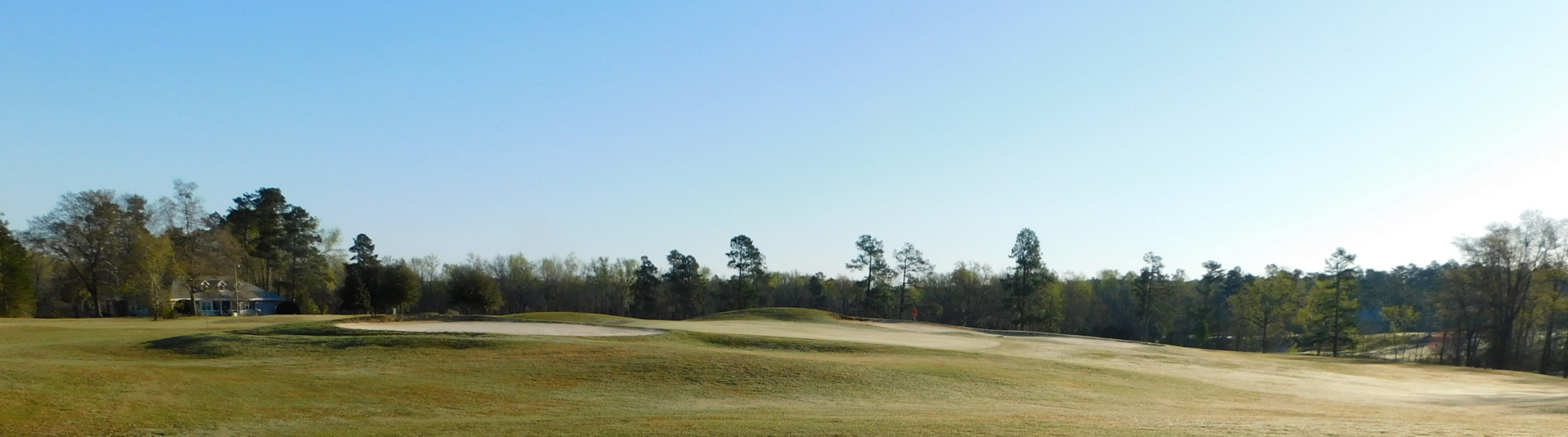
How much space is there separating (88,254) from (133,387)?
220 feet

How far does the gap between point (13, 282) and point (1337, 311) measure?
99.3 metres

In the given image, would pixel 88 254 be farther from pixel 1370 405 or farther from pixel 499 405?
pixel 1370 405

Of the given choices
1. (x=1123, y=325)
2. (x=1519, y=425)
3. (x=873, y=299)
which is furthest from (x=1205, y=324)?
(x=1519, y=425)

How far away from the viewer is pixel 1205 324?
87.7 metres

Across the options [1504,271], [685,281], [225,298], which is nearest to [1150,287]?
[1504,271]

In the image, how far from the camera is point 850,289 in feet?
358

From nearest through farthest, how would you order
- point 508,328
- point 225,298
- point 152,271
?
point 508,328 < point 152,271 < point 225,298

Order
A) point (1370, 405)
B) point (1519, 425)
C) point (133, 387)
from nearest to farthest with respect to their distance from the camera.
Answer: point (1519, 425)
point (133, 387)
point (1370, 405)

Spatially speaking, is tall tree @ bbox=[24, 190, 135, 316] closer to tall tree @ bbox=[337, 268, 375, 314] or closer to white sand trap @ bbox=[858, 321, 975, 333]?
tall tree @ bbox=[337, 268, 375, 314]

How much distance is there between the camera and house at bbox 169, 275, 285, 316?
7281 cm

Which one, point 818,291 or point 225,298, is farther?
point 818,291

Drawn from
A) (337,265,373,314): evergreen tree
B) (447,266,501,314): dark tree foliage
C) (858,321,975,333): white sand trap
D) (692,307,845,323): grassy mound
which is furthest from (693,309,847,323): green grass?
(337,265,373,314): evergreen tree

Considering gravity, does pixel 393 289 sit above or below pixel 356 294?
above

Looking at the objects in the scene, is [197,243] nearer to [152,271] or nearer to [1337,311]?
[152,271]
